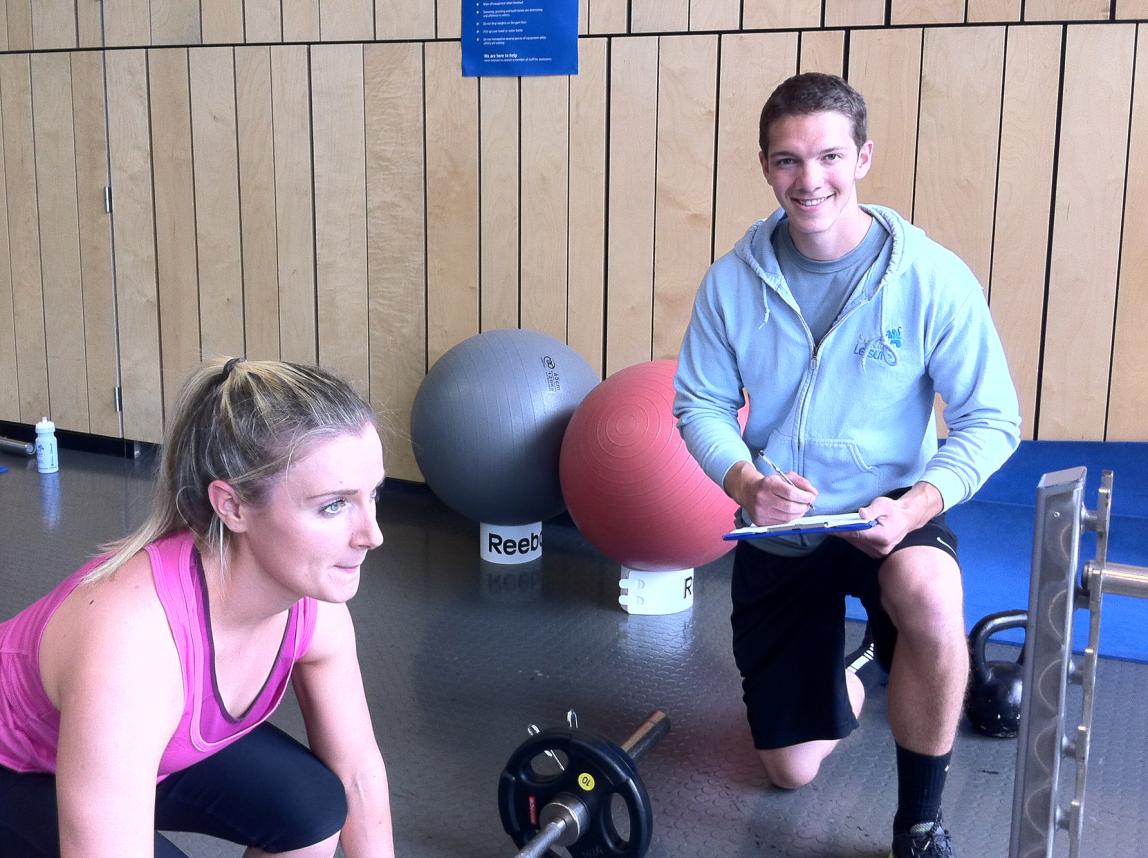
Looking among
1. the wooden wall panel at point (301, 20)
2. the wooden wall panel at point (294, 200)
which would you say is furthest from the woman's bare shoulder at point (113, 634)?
the wooden wall panel at point (301, 20)

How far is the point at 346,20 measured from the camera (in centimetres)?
390

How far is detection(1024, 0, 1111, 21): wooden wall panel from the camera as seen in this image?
2.99 m

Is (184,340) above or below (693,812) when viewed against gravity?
above

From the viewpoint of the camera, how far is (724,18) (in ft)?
11.0

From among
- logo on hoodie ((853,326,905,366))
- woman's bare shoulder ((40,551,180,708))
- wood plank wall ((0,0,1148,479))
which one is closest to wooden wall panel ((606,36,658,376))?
wood plank wall ((0,0,1148,479))


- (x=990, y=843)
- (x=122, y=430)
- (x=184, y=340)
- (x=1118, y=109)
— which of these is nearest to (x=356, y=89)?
(x=184, y=340)

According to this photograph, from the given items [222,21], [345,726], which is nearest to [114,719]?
[345,726]

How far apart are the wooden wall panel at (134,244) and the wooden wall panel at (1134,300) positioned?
3315mm

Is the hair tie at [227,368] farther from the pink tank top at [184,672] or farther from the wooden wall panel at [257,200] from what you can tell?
the wooden wall panel at [257,200]

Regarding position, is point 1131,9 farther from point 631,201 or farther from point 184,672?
point 184,672

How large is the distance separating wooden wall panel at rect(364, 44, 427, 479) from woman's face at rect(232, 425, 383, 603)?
8.46ft

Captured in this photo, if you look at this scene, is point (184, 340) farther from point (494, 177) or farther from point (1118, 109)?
Answer: point (1118, 109)

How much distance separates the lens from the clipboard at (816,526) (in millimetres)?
1723

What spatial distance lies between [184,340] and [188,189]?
1.85 ft
